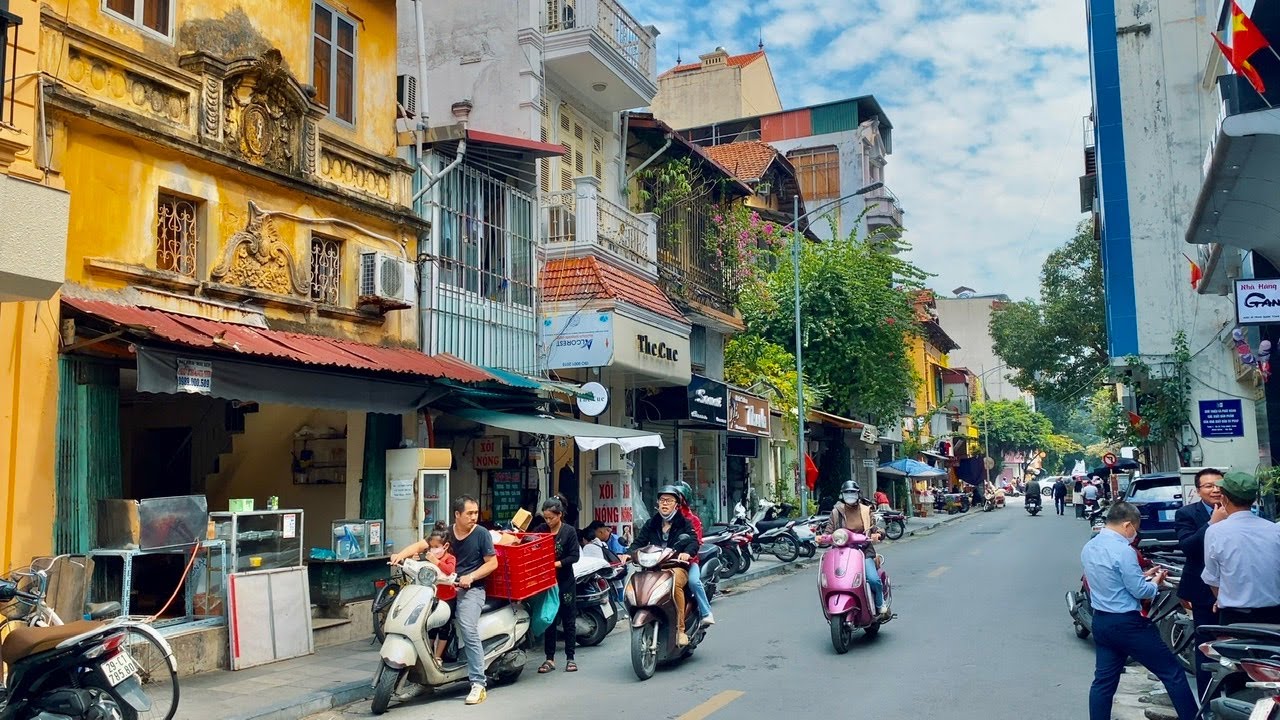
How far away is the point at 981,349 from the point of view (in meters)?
87.6

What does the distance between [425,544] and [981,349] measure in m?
85.1

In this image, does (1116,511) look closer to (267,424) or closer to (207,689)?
(207,689)

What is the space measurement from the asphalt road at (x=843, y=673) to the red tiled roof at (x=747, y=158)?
19481 mm

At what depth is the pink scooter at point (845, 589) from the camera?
9977 mm

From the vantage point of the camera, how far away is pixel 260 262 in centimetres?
1122

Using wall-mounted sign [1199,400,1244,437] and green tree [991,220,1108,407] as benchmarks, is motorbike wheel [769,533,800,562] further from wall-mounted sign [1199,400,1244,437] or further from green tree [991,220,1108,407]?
green tree [991,220,1108,407]

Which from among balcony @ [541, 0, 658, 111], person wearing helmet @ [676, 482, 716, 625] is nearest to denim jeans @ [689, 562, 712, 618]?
person wearing helmet @ [676, 482, 716, 625]

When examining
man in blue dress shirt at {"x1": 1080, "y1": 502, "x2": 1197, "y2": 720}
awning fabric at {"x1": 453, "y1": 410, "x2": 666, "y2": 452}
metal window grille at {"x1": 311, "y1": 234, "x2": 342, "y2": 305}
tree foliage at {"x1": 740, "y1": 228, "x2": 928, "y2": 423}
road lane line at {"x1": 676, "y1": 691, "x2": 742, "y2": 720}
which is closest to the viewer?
man in blue dress shirt at {"x1": 1080, "y1": 502, "x2": 1197, "y2": 720}

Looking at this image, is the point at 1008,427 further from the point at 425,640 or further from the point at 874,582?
the point at 425,640

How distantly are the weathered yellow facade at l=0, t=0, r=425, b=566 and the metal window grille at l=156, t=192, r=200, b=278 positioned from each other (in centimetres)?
2

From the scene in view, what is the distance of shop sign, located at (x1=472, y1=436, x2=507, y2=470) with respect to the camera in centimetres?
1655

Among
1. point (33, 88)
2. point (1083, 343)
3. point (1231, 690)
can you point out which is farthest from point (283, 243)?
point (1083, 343)

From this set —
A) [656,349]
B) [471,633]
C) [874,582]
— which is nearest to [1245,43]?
[874,582]

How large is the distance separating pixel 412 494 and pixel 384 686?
4762mm
